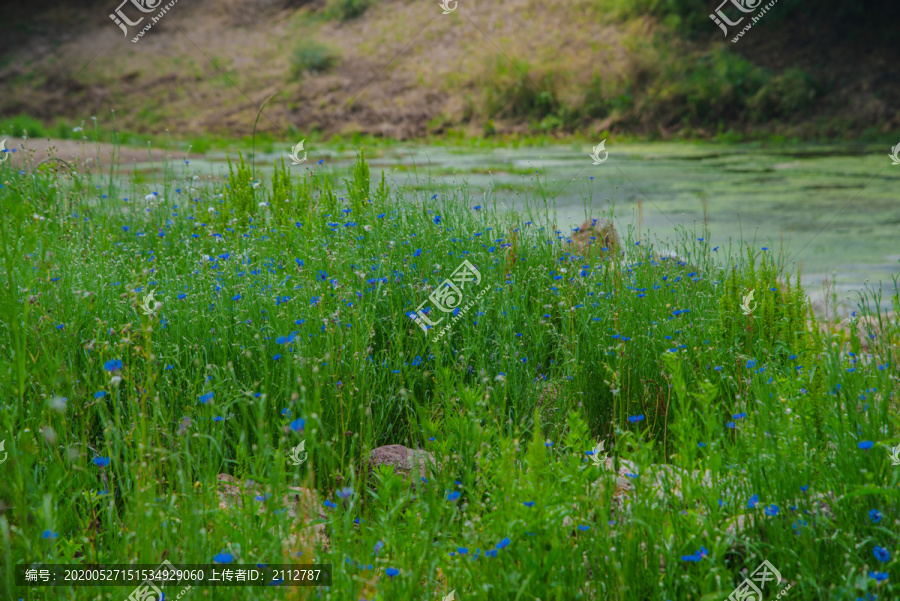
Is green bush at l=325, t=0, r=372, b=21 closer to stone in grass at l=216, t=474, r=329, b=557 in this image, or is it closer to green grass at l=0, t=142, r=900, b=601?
green grass at l=0, t=142, r=900, b=601

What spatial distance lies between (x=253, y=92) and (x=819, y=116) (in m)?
14.5

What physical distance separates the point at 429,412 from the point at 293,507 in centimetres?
58

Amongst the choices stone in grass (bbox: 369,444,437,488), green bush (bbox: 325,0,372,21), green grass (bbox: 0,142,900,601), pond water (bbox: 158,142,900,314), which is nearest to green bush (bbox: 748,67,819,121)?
pond water (bbox: 158,142,900,314)

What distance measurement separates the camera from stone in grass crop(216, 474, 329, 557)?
146 centimetres

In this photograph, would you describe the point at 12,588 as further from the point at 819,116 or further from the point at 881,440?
the point at 819,116

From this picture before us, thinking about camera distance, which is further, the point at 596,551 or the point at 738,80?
the point at 738,80

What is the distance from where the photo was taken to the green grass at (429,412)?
4.96 ft

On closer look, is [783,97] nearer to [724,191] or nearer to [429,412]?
[724,191]

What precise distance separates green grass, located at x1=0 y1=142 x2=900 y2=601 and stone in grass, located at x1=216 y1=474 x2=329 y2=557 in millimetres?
27

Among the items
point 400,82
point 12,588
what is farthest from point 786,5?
point 12,588

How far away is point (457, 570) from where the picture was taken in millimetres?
1616

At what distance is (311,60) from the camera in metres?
20.3

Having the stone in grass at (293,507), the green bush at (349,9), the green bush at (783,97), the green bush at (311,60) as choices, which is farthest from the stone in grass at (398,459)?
the green bush at (349,9)

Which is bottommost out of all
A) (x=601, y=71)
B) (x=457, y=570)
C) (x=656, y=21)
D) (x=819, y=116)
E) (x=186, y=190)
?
(x=457, y=570)
